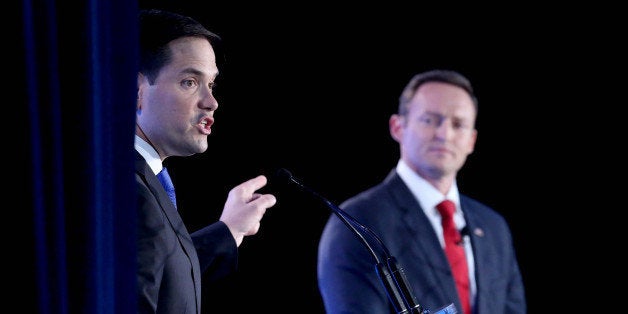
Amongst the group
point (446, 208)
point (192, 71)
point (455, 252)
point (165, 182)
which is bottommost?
point (455, 252)

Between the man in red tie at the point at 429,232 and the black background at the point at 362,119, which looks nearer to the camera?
the man in red tie at the point at 429,232

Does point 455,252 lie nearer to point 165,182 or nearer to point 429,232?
point 429,232

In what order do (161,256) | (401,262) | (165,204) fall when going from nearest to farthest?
1. (161,256)
2. (165,204)
3. (401,262)

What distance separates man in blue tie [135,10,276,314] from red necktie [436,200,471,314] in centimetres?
90

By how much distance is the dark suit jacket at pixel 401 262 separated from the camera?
2.36m

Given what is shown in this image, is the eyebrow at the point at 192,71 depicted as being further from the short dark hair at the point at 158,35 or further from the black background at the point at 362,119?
the black background at the point at 362,119

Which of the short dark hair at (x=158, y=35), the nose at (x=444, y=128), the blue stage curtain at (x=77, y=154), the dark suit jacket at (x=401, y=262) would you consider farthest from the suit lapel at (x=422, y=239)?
the blue stage curtain at (x=77, y=154)

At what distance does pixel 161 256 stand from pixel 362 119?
2117 millimetres

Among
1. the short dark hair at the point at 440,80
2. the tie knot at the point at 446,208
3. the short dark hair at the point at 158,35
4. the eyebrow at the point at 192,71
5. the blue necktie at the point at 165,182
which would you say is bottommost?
the tie knot at the point at 446,208

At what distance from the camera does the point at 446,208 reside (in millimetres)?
2609

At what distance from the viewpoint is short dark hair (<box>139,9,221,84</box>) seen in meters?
1.78

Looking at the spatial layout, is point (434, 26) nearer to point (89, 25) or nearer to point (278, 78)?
point (278, 78)

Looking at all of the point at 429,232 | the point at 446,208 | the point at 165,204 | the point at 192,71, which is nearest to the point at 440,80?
the point at 446,208

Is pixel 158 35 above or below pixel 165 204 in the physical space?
above
